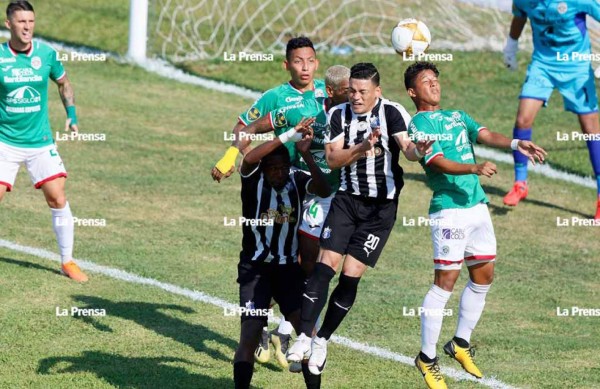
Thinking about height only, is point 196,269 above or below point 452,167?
below

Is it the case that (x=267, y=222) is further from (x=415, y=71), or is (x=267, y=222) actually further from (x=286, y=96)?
(x=415, y=71)

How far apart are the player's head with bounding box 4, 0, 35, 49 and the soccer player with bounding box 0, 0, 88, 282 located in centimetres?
1

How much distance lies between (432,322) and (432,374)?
1.32 feet

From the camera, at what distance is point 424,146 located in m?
8.71

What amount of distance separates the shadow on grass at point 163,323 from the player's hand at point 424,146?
269 centimetres

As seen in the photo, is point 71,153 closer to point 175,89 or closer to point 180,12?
point 175,89

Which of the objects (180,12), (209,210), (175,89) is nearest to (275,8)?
(180,12)

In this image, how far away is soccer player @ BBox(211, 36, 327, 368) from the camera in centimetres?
983

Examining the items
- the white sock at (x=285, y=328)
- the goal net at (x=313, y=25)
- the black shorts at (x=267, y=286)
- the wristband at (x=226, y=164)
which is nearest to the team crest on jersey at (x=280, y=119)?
the wristband at (x=226, y=164)

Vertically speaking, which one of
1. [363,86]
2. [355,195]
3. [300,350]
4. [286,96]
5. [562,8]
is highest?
[562,8]

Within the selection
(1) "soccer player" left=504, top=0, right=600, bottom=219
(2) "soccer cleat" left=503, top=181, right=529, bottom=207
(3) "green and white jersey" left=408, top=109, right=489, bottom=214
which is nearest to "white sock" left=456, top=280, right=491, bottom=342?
(3) "green and white jersey" left=408, top=109, right=489, bottom=214

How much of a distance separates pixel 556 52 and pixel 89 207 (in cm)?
599

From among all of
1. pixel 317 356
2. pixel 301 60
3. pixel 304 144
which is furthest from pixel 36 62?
pixel 317 356

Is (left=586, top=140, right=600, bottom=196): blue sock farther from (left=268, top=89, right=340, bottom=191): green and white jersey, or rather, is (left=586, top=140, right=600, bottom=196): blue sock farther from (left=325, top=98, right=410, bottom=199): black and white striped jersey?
(left=325, top=98, right=410, bottom=199): black and white striped jersey
